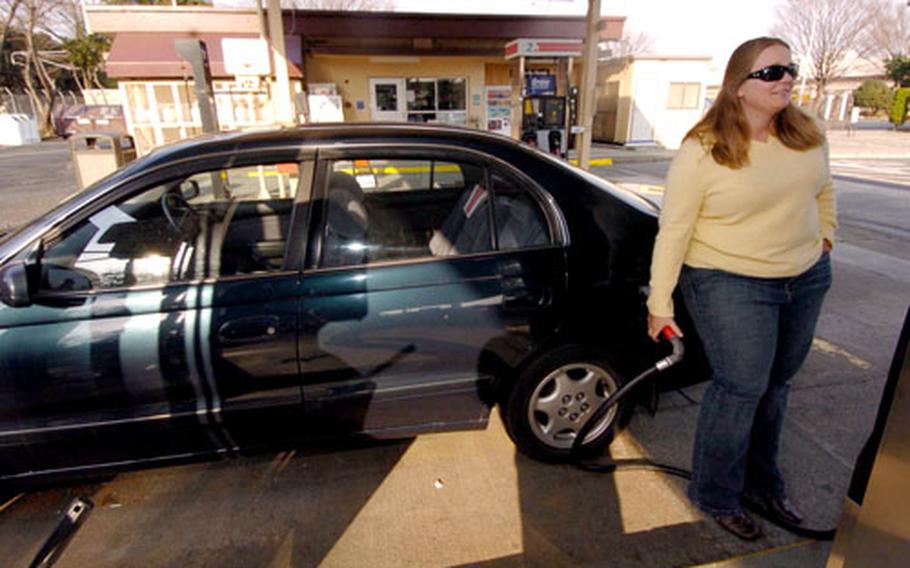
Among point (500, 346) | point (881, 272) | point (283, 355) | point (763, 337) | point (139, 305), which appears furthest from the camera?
point (881, 272)

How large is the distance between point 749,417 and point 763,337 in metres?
0.33

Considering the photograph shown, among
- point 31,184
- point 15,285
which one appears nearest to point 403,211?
point 15,285

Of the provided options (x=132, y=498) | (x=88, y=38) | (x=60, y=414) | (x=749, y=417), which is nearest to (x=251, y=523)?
(x=132, y=498)

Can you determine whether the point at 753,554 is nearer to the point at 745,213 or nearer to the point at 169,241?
the point at 745,213

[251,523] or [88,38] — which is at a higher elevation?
[88,38]

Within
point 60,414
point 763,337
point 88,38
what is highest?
point 88,38

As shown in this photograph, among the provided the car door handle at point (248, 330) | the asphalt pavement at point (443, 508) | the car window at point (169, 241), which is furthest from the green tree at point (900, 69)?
the car door handle at point (248, 330)

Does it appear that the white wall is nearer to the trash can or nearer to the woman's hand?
the trash can

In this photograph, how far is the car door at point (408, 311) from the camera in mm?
2096

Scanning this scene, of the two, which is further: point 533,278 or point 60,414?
point 533,278

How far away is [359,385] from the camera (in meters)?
2.20

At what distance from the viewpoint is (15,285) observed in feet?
5.83

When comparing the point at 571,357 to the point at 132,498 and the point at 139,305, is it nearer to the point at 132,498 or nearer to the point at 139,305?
the point at 139,305

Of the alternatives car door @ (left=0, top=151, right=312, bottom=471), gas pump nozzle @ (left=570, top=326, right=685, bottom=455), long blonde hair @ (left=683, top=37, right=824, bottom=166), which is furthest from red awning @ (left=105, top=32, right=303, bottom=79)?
long blonde hair @ (left=683, top=37, right=824, bottom=166)
